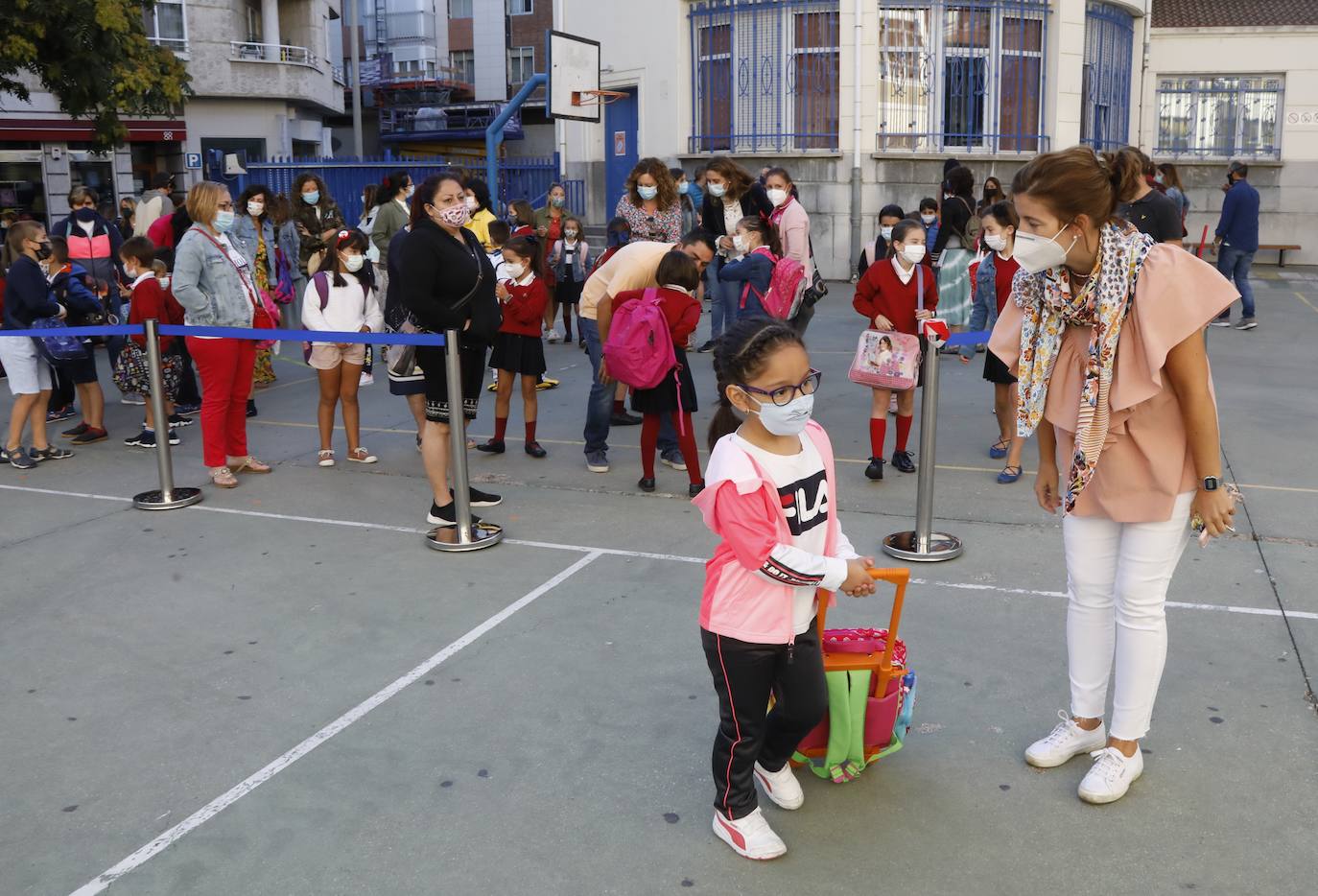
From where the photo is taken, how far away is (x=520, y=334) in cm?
823

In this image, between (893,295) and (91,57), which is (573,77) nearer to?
(91,57)

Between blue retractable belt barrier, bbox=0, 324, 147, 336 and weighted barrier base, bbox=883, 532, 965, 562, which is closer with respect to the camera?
weighted barrier base, bbox=883, 532, 965, 562

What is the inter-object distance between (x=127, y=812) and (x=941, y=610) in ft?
10.8

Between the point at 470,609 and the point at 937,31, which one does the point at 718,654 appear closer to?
the point at 470,609

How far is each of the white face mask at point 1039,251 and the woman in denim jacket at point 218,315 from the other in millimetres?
5561

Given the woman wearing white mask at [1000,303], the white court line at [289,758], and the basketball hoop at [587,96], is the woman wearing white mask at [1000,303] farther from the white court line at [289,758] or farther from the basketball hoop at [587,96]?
the basketball hoop at [587,96]

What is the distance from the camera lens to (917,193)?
61.3 ft

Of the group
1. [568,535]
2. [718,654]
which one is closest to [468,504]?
[568,535]

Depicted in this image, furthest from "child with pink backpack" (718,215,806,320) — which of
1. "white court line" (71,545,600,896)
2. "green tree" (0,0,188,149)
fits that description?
"green tree" (0,0,188,149)

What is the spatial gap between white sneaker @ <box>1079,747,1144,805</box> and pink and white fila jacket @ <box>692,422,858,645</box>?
1.08 metres

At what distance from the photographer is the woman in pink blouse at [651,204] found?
1092 centimetres

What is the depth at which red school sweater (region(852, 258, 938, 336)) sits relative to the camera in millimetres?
7363

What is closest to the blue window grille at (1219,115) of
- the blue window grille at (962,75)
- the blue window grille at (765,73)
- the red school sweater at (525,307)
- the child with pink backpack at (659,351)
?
the blue window grille at (962,75)

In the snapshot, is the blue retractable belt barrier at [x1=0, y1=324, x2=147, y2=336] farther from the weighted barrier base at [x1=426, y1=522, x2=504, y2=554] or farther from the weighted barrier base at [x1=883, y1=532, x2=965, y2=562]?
the weighted barrier base at [x1=883, y1=532, x2=965, y2=562]
